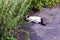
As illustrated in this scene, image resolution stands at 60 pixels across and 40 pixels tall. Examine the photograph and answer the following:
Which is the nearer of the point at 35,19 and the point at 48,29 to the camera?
the point at 48,29

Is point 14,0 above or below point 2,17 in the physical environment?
above

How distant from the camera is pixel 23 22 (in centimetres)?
488

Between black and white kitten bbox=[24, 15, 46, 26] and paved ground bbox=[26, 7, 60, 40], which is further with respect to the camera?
black and white kitten bbox=[24, 15, 46, 26]

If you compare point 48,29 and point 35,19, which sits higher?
point 35,19

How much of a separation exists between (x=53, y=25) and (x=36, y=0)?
3.40 feet

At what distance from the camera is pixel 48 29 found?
16.0 ft

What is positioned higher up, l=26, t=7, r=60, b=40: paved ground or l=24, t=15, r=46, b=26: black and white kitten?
l=24, t=15, r=46, b=26: black and white kitten

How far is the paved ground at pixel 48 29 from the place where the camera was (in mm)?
4551

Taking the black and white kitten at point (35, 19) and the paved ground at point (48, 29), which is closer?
the paved ground at point (48, 29)

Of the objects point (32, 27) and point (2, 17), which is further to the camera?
point (32, 27)

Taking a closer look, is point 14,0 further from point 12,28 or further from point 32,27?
point 32,27

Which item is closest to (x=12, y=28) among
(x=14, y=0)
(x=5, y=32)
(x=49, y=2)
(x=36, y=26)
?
(x=5, y=32)

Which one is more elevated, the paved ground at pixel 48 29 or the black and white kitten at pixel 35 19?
the black and white kitten at pixel 35 19

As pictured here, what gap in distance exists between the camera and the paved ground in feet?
14.9
